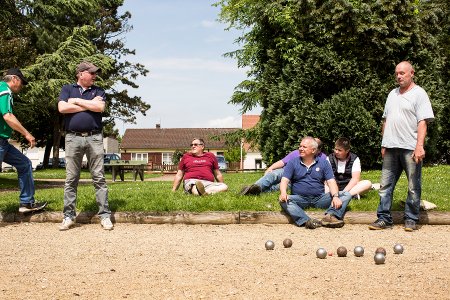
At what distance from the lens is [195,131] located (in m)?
83.9

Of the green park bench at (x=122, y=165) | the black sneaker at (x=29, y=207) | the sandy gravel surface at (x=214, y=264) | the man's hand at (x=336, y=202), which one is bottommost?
the sandy gravel surface at (x=214, y=264)

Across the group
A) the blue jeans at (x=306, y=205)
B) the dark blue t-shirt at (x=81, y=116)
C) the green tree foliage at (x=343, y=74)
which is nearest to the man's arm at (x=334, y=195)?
the blue jeans at (x=306, y=205)

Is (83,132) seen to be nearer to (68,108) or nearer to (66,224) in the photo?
→ (68,108)

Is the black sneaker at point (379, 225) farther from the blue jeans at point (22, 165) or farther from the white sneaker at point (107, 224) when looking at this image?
the blue jeans at point (22, 165)

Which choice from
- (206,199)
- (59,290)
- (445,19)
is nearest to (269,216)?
(206,199)

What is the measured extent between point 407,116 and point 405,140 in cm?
32

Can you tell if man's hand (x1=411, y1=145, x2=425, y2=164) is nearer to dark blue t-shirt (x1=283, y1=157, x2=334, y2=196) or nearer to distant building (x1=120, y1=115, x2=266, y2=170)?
dark blue t-shirt (x1=283, y1=157, x2=334, y2=196)

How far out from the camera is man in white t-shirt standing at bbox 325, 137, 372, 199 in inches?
340

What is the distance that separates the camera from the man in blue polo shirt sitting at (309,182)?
7887 millimetres

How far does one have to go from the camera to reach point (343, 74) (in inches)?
879

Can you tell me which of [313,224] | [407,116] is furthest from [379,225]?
[407,116]

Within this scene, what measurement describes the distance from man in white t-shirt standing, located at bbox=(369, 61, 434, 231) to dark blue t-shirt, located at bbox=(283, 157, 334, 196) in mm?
909

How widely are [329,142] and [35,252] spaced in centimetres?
1636

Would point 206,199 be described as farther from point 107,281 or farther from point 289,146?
point 289,146
